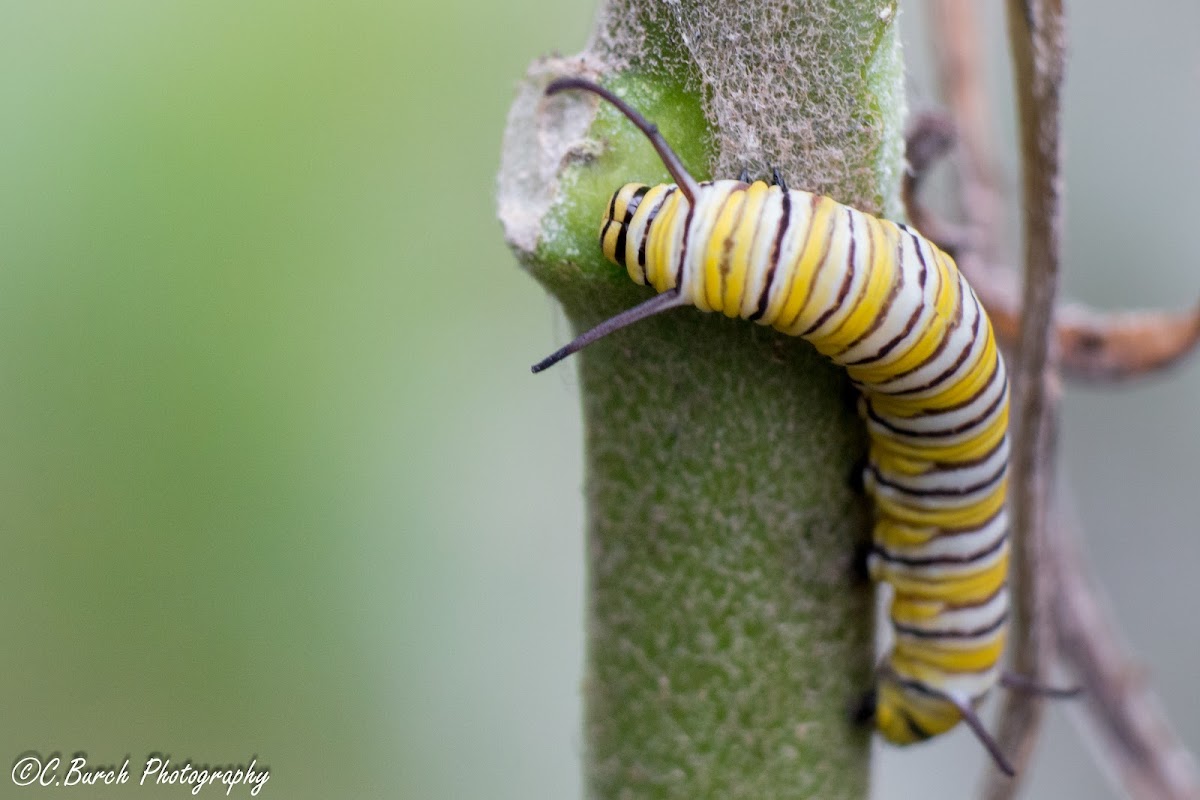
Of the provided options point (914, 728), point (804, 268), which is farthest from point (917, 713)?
point (804, 268)

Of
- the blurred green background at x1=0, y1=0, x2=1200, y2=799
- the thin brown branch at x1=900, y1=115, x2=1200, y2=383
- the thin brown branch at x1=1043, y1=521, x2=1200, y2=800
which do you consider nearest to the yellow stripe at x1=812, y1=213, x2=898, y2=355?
the thin brown branch at x1=900, y1=115, x2=1200, y2=383

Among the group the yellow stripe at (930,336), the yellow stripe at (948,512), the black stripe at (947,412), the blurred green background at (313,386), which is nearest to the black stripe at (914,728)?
the yellow stripe at (948,512)

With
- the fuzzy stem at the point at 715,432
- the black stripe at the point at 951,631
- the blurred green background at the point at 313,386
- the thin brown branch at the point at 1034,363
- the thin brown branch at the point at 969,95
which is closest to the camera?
the fuzzy stem at the point at 715,432

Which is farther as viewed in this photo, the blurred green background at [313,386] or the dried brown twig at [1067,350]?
the blurred green background at [313,386]

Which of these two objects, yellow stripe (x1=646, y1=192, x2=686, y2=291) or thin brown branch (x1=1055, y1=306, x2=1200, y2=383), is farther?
thin brown branch (x1=1055, y1=306, x2=1200, y2=383)

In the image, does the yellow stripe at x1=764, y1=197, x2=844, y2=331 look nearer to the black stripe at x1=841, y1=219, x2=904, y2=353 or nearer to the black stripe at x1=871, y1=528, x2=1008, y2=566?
the black stripe at x1=841, y1=219, x2=904, y2=353

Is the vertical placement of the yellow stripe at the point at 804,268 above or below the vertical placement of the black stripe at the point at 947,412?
above

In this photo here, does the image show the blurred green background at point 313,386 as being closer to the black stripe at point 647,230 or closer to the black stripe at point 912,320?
the black stripe at point 647,230
